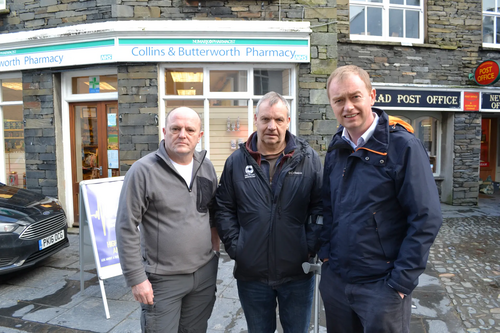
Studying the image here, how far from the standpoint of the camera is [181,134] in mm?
2186

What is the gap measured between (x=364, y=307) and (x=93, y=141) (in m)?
6.65

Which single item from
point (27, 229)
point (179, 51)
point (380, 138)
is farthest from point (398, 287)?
point (179, 51)

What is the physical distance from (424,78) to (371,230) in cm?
846

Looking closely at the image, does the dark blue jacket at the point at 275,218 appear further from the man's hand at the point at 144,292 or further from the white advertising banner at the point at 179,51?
the white advertising banner at the point at 179,51

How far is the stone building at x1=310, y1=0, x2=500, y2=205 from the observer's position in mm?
8492

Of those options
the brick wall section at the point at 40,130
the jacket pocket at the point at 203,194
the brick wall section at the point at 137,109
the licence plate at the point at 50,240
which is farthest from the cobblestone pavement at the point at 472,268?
the brick wall section at the point at 40,130

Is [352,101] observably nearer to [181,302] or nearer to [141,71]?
[181,302]

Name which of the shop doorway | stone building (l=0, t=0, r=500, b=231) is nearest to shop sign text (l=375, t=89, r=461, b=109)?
stone building (l=0, t=0, r=500, b=231)

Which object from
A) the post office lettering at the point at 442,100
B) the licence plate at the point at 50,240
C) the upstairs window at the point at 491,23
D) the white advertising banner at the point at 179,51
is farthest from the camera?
the upstairs window at the point at 491,23

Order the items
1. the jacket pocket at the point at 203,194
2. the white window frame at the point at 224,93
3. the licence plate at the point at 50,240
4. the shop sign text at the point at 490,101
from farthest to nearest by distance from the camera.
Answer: the shop sign text at the point at 490,101 < the white window frame at the point at 224,93 < the licence plate at the point at 50,240 < the jacket pocket at the point at 203,194

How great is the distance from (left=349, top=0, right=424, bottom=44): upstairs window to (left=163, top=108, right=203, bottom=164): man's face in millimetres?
7617

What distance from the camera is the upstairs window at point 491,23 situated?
376 inches

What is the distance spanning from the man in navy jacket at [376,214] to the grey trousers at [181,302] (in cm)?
90

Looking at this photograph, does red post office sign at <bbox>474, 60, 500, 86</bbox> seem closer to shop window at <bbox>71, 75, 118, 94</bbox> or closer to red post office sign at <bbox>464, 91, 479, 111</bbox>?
red post office sign at <bbox>464, 91, 479, 111</bbox>
